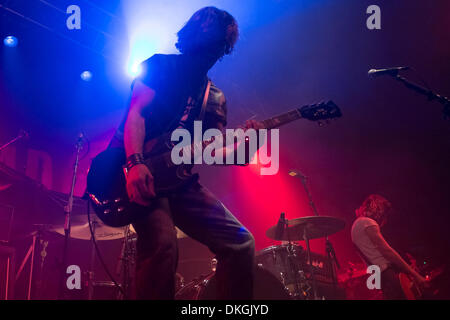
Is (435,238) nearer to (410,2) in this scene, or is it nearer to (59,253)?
(410,2)

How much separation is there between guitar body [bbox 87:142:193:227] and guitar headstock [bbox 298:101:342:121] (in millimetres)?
1396

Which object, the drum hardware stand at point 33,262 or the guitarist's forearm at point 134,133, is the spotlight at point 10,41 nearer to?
the drum hardware stand at point 33,262

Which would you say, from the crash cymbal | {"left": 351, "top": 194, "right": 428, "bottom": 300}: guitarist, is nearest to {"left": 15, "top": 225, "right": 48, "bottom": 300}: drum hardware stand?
the crash cymbal

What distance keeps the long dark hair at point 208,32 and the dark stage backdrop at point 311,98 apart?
526 centimetres

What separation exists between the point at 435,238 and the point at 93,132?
27.8 feet

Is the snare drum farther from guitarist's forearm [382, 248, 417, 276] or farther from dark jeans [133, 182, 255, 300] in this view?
dark jeans [133, 182, 255, 300]

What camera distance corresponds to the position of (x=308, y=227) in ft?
19.1

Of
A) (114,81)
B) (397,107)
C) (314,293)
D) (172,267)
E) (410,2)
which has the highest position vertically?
(410,2)

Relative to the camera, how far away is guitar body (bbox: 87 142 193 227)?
2160 millimetres

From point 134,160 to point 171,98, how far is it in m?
0.58

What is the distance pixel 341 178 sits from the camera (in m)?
9.09

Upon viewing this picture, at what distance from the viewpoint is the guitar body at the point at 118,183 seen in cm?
216

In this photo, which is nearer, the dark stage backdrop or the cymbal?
the cymbal

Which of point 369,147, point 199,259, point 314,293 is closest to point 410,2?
point 369,147
